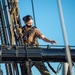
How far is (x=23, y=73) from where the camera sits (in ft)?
23.2

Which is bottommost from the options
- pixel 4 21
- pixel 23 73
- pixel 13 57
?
pixel 23 73

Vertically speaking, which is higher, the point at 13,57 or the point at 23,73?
the point at 13,57

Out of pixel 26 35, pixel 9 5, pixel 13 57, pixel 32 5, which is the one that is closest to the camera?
pixel 13 57

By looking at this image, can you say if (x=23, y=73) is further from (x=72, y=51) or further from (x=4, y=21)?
(x=4, y=21)

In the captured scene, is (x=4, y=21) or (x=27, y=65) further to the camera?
(x=4, y=21)

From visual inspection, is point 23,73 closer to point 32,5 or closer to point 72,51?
point 72,51

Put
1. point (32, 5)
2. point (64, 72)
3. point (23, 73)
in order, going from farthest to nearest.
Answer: point (32, 5) < point (23, 73) < point (64, 72)

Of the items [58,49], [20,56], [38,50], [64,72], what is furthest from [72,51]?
[64,72]

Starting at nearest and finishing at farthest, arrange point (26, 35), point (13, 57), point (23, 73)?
1. point (13, 57)
2. point (23, 73)
3. point (26, 35)

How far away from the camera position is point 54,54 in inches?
251

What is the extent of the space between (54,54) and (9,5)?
3.25 meters

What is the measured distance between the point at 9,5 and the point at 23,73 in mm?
2765

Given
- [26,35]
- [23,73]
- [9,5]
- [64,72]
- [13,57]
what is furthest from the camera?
[9,5]

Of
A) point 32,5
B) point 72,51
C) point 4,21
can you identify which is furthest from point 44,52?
point 32,5
